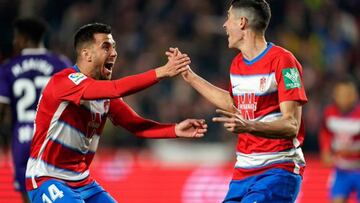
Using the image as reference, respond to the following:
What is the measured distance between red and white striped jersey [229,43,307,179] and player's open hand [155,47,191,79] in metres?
0.48

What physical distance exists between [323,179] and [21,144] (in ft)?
16.3

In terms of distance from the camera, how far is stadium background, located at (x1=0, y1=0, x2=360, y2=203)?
15.0 meters

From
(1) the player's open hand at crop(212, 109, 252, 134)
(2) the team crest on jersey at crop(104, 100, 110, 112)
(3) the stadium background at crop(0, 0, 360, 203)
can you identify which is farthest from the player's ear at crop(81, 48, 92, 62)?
(3) the stadium background at crop(0, 0, 360, 203)

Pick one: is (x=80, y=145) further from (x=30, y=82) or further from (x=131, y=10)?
(x=131, y=10)

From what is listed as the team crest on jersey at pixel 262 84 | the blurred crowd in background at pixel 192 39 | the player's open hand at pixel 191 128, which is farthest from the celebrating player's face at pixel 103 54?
the blurred crowd in background at pixel 192 39

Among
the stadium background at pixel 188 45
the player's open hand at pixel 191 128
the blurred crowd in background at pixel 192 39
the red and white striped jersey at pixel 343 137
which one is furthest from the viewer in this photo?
the blurred crowd in background at pixel 192 39

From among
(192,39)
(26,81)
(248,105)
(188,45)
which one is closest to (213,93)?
(248,105)

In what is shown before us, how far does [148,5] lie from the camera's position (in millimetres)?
16750

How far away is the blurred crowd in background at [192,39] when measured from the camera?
15.3 meters

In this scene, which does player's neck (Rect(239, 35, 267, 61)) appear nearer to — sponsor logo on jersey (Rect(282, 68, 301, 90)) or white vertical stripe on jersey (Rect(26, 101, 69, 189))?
sponsor logo on jersey (Rect(282, 68, 301, 90))

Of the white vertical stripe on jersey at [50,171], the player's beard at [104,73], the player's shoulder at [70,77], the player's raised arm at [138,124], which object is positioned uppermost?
the player's shoulder at [70,77]

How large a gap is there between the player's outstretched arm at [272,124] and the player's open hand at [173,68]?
1.79ft

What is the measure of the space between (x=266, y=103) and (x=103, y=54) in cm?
132

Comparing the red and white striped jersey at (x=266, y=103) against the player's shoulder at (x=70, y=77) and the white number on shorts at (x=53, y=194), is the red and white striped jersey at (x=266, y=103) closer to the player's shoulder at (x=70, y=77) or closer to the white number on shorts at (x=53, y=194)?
the player's shoulder at (x=70, y=77)
